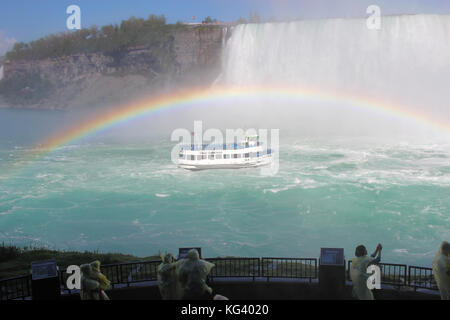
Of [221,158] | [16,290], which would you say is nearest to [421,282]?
[16,290]

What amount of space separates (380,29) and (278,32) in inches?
546

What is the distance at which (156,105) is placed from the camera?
89.7 m

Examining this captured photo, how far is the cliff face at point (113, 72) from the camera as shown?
8131cm

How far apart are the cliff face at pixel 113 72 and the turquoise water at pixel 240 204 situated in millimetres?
44357

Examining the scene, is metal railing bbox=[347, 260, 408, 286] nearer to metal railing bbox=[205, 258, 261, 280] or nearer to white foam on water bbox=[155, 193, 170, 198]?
metal railing bbox=[205, 258, 261, 280]

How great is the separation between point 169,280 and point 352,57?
60682 mm

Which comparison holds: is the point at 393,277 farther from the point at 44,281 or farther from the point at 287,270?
the point at 44,281

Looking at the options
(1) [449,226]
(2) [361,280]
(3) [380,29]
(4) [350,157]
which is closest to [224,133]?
(4) [350,157]

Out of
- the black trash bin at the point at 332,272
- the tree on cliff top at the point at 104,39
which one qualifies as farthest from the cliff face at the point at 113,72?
the black trash bin at the point at 332,272

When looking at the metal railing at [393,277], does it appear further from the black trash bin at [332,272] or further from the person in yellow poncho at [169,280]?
the person in yellow poncho at [169,280]

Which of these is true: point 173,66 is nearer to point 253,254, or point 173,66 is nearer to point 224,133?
A: point 224,133

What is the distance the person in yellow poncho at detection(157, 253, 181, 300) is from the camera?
24.8ft

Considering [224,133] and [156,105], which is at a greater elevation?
[156,105]

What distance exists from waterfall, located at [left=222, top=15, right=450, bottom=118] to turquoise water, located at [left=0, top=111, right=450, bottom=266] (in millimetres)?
20558
